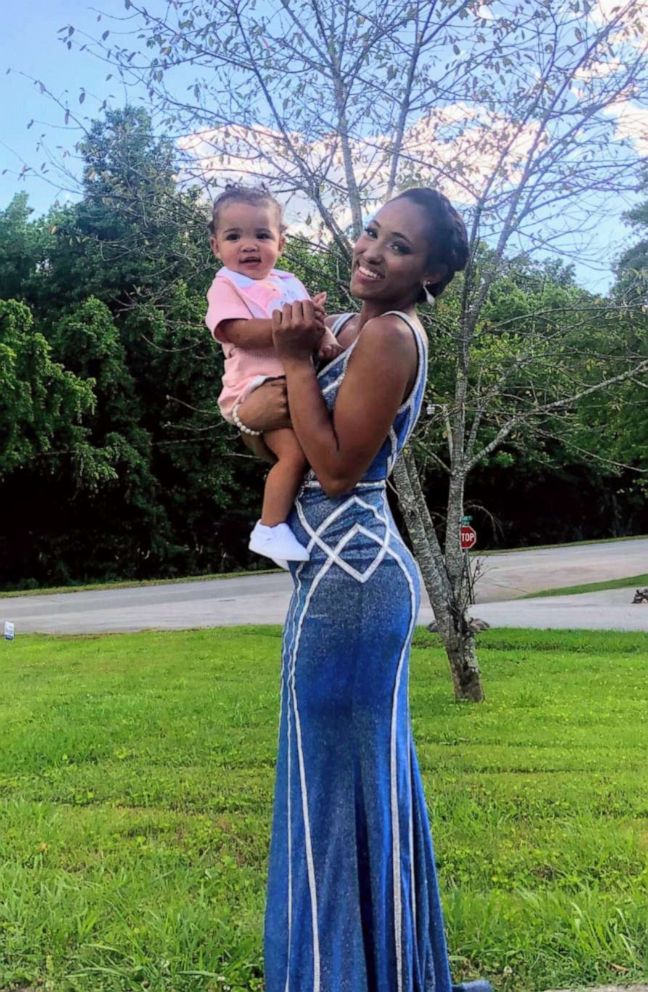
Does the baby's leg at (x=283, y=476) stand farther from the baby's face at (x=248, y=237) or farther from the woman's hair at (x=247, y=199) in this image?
the woman's hair at (x=247, y=199)

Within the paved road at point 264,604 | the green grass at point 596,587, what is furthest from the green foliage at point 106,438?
the green grass at point 596,587

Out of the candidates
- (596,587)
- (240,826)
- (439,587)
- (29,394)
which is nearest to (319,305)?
(240,826)

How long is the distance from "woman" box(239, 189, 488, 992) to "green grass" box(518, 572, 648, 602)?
1495cm

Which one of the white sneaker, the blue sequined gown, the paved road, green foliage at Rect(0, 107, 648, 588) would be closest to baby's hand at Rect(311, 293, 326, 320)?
the blue sequined gown

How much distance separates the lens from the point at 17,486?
24938mm

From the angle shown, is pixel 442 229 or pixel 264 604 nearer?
pixel 442 229

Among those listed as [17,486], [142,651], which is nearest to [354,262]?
[142,651]

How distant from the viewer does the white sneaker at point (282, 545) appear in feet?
6.59

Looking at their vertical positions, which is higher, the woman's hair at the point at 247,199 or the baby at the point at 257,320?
the woman's hair at the point at 247,199

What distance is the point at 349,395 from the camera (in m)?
1.93

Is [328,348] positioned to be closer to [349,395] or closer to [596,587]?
[349,395]

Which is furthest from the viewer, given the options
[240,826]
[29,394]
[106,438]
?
[106,438]

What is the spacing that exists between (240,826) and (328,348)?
298 centimetres

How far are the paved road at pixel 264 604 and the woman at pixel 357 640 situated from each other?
10.4 m
